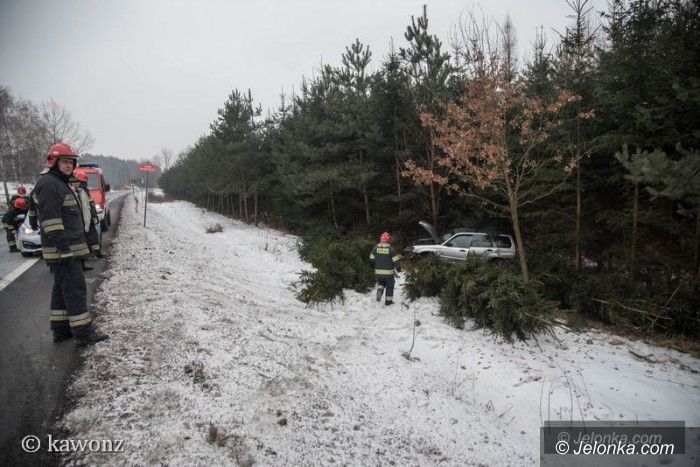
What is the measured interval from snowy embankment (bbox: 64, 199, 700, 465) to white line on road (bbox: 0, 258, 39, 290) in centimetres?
173

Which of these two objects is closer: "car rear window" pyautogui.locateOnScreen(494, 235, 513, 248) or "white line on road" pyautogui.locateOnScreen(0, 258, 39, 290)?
"white line on road" pyautogui.locateOnScreen(0, 258, 39, 290)

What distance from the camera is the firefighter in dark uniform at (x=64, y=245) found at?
382 centimetres

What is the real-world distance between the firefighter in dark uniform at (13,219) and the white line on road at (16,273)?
0.99 metres

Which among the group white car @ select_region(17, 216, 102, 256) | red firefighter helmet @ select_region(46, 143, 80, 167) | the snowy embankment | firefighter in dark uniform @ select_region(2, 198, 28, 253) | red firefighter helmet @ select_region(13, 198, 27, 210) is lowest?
the snowy embankment

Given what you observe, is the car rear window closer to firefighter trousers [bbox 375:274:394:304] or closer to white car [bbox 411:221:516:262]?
white car [bbox 411:221:516:262]

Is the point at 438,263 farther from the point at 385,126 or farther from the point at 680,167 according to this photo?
the point at 385,126

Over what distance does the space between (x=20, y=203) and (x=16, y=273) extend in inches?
99.5

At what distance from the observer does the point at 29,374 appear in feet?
11.5

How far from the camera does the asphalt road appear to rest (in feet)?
8.87

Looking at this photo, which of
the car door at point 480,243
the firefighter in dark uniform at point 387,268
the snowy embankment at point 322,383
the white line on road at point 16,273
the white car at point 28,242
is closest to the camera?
the snowy embankment at point 322,383

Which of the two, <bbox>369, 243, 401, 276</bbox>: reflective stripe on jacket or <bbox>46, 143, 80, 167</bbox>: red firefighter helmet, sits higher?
<bbox>46, 143, 80, 167</bbox>: red firefighter helmet

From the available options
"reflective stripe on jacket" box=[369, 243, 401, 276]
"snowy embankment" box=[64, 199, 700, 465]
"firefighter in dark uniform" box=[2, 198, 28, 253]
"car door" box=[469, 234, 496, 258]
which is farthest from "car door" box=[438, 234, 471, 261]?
"firefighter in dark uniform" box=[2, 198, 28, 253]

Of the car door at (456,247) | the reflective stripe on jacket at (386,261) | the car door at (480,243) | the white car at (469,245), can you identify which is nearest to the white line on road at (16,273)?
the reflective stripe on jacket at (386,261)

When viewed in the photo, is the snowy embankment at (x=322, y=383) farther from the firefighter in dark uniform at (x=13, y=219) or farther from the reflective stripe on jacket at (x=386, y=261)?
the firefighter in dark uniform at (x=13, y=219)
